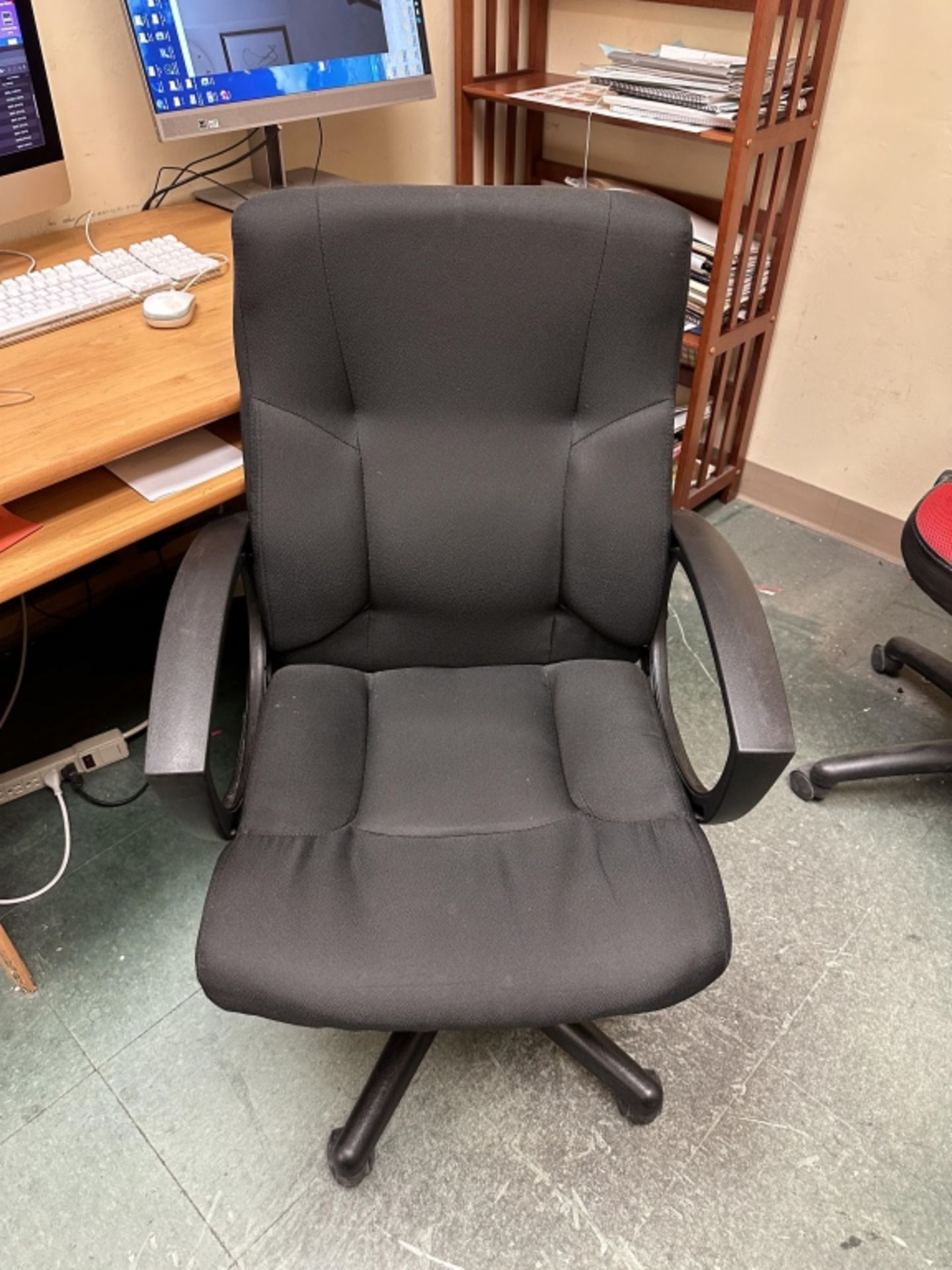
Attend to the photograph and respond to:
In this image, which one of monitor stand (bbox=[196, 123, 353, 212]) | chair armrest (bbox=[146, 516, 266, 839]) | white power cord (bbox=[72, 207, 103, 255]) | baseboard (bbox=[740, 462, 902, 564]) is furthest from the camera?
baseboard (bbox=[740, 462, 902, 564])

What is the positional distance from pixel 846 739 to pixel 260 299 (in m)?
1.28

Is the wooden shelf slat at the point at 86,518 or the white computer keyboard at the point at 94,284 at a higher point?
the white computer keyboard at the point at 94,284

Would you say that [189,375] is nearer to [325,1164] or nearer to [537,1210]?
[325,1164]

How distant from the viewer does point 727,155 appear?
6.25 feet

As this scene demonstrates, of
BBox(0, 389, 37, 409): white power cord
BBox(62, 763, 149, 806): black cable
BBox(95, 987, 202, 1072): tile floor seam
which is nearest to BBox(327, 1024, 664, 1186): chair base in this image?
BBox(95, 987, 202, 1072): tile floor seam

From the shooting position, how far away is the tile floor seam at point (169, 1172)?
3.45 feet

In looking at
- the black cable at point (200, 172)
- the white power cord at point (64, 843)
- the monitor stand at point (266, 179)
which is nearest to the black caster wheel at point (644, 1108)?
the white power cord at point (64, 843)

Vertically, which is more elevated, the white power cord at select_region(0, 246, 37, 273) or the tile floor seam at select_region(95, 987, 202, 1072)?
the white power cord at select_region(0, 246, 37, 273)

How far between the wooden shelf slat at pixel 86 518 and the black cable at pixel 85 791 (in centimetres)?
61

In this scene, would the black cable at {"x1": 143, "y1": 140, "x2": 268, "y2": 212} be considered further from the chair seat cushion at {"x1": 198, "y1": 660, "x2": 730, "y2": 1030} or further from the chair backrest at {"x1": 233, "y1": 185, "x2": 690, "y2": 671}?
the chair seat cushion at {"x1": 198, "y1": 660, "x2": 730, "y2": 1030}

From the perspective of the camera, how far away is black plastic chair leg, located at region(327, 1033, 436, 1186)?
1.08m

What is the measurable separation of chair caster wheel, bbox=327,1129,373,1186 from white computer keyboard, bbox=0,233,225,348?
3.65ft

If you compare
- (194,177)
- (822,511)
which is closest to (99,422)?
(194,177)

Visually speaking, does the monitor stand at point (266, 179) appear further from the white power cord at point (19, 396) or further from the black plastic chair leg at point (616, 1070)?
the black plastic chair leg at point (616, 1070)
